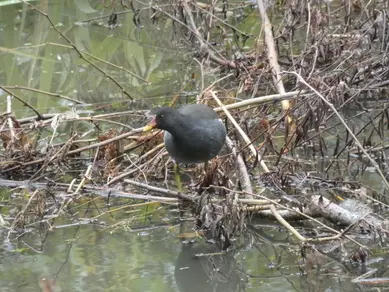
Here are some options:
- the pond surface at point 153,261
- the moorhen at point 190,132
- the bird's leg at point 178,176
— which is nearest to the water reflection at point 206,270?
the pond surface at point 153,261

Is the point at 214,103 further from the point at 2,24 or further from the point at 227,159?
the point at 2,24

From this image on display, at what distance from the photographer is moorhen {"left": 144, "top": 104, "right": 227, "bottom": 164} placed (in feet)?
15.0

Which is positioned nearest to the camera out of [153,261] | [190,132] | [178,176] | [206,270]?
[206,270]

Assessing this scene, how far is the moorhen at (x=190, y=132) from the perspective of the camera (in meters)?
4.59

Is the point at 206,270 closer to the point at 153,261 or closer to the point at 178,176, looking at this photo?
the point at 153,261

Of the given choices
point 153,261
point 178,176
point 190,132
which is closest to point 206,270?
point 153,261

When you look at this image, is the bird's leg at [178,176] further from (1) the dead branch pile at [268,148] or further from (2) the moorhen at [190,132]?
(2) the moorhen at [190,132]

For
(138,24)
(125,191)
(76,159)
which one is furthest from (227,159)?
(138,24)

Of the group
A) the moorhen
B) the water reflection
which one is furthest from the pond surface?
the moorhen

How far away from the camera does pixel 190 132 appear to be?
462 cm

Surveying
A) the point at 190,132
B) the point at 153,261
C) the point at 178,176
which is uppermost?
the point at 190,132

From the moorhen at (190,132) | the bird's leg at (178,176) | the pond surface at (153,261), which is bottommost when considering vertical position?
the pond surface at (153,261)

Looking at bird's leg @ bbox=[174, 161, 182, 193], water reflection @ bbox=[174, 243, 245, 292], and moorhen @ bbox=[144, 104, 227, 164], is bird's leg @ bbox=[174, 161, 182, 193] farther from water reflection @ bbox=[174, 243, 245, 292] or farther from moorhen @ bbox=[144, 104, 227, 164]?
water reflection @ bbox=[174, 243, 245, 292]

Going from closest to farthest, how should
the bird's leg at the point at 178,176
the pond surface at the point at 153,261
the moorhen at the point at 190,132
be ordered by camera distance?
1. the pond surface at the point at 153,261
2. the moorhen at the point at 190,132
3. the bird's leg at the point at 178,176
